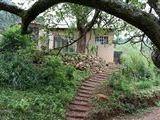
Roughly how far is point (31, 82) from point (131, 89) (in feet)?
14.9

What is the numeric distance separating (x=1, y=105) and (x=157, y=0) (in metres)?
7.57

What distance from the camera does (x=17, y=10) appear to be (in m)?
5.89

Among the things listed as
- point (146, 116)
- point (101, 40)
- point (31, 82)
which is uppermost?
point (101, 40)

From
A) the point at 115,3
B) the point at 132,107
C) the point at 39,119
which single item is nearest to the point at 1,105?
the point at 39,119

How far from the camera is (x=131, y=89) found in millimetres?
16062

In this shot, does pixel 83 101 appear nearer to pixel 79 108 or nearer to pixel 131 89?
pixel 79 108

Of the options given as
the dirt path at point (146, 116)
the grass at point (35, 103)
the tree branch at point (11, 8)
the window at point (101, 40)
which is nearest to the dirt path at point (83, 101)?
the grass at point (35, 103)

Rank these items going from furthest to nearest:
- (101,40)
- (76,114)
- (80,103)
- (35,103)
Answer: (101,40) < (80,103) < (76,114) < (35,103)

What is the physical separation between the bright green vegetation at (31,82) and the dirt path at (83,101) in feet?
0.85

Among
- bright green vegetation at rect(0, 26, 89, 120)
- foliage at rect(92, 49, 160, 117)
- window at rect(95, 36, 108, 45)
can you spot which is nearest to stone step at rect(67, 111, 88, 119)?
bright green vegetation at rect(0, 26, 89, 120)

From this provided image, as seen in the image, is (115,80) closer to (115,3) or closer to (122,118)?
(122,118)

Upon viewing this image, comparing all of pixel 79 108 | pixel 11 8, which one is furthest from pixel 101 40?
pixel 11 8

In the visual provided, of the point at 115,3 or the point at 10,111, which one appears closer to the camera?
the point at 115,3

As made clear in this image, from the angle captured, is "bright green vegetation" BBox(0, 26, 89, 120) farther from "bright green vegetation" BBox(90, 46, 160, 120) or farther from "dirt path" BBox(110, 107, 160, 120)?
"dirt path" BBox(110, 107, 160, 120)
